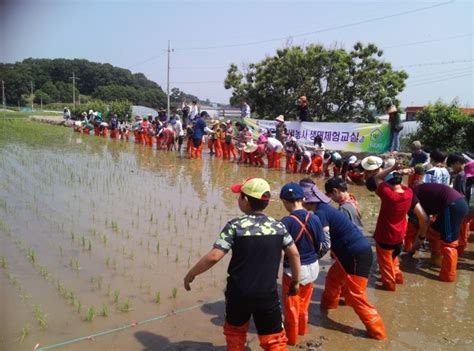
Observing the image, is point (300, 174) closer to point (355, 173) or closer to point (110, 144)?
point (355, 173)

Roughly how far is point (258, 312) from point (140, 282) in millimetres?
2229

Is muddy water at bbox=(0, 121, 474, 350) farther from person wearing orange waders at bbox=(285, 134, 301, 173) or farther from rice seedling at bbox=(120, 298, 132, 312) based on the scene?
person wearing orange waders at bbox=(285, 134, 301, 173)

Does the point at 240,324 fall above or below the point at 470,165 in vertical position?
below

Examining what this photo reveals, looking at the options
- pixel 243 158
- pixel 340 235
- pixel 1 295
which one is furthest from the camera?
pixel 243 158

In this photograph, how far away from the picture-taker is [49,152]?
622 inches

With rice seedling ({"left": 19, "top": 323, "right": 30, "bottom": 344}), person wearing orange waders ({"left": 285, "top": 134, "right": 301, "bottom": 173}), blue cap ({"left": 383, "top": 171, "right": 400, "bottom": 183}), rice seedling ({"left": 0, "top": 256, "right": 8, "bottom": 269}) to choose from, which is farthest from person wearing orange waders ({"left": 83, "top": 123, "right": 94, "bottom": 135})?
blue cap ({"left": 383, "top": 171, "right": 400, "bottom": 183})

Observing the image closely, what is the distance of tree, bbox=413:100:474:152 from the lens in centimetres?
1317

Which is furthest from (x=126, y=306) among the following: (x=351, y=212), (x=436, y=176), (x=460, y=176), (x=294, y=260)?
(x=460, y=176)

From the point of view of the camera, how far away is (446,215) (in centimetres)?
527

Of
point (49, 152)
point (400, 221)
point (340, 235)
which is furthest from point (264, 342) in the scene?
point (49, 152)

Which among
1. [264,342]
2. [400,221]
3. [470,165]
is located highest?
[470,165]

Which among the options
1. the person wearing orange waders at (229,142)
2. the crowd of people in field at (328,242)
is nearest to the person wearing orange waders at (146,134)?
the person wearing orange waders at (229,142)

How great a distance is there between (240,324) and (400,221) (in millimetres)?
2535

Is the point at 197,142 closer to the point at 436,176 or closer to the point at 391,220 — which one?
the point at 436,176
